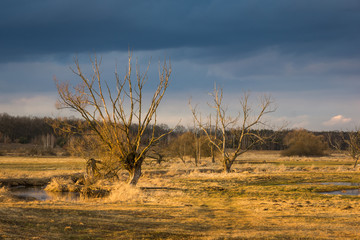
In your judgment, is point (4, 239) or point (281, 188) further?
point (281, 188)

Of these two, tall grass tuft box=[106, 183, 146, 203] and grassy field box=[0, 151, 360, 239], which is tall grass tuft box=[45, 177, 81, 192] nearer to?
grassy field box=[0, 151, 360, 239]

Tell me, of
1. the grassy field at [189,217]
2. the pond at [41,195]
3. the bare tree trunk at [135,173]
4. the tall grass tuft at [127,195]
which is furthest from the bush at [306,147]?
the tall grass tuft at [127,195]

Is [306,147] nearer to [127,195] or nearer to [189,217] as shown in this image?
[127,195]

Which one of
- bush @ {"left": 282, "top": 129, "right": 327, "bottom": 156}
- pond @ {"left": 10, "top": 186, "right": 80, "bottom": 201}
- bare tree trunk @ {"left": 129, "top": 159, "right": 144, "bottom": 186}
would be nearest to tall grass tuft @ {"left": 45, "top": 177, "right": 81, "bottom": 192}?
pond @ {"left": 10, "top": 186, "right": 80, "bottom": 201}

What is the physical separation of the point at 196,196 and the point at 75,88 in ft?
29.6

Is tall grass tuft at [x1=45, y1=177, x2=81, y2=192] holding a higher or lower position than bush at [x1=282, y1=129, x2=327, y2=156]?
lower

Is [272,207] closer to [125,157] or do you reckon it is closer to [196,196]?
[196,196]

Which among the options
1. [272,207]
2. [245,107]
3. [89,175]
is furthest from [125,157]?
[245,107]

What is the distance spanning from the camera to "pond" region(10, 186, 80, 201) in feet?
68.6

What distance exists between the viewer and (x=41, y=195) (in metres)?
22.2

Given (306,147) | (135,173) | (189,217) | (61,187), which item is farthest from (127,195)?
(306,147)

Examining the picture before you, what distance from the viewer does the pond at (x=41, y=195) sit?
20922 mm

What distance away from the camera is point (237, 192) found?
22.7m

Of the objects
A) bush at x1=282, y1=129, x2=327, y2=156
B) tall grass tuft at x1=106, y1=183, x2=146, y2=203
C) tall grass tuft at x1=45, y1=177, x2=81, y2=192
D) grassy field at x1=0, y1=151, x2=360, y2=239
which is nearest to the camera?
grassy field at x1=0, y1=151, x2=360, y2=239
